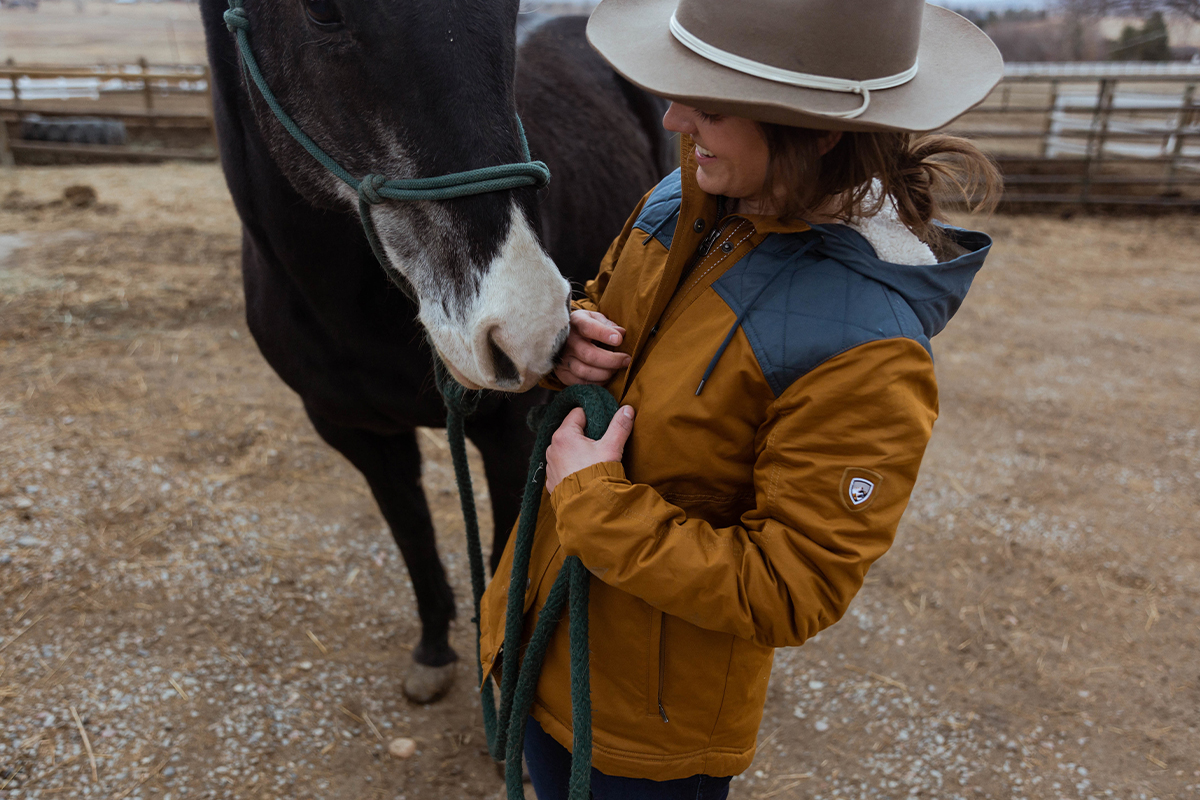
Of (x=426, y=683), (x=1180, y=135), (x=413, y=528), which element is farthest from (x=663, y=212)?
(x=1180, y=135)

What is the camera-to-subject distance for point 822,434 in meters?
0.84

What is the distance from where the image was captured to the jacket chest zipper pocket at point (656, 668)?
993mm

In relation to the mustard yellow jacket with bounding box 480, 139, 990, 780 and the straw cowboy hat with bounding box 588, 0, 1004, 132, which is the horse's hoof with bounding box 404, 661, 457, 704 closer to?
the mustard yellow jacket with bounding box 480, 139, 990, 780

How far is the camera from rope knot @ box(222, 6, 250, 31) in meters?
1.25

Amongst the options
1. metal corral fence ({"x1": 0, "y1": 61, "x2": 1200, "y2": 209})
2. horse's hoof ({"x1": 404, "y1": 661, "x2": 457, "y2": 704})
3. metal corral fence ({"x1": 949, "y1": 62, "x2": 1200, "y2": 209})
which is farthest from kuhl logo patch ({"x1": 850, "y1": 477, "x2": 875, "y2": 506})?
metal corral fence ({"x1": 949, "y1": 62, "x2": 1200, "y2": 209})

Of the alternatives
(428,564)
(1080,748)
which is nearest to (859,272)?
(428,564)

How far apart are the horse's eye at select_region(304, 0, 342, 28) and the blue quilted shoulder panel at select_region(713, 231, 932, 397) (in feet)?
2.35

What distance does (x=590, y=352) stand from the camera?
41.8 inches

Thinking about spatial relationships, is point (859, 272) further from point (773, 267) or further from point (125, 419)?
point (125, 419)

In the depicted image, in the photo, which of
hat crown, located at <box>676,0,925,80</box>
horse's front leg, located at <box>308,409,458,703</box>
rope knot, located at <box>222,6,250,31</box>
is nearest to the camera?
hat crown, located at <box>676,0,925,80</box>

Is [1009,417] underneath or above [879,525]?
underneath

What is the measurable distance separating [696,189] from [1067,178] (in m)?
8.61

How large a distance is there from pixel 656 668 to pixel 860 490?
0.37 m

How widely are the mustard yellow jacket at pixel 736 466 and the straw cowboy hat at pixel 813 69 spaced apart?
143 millimetres
